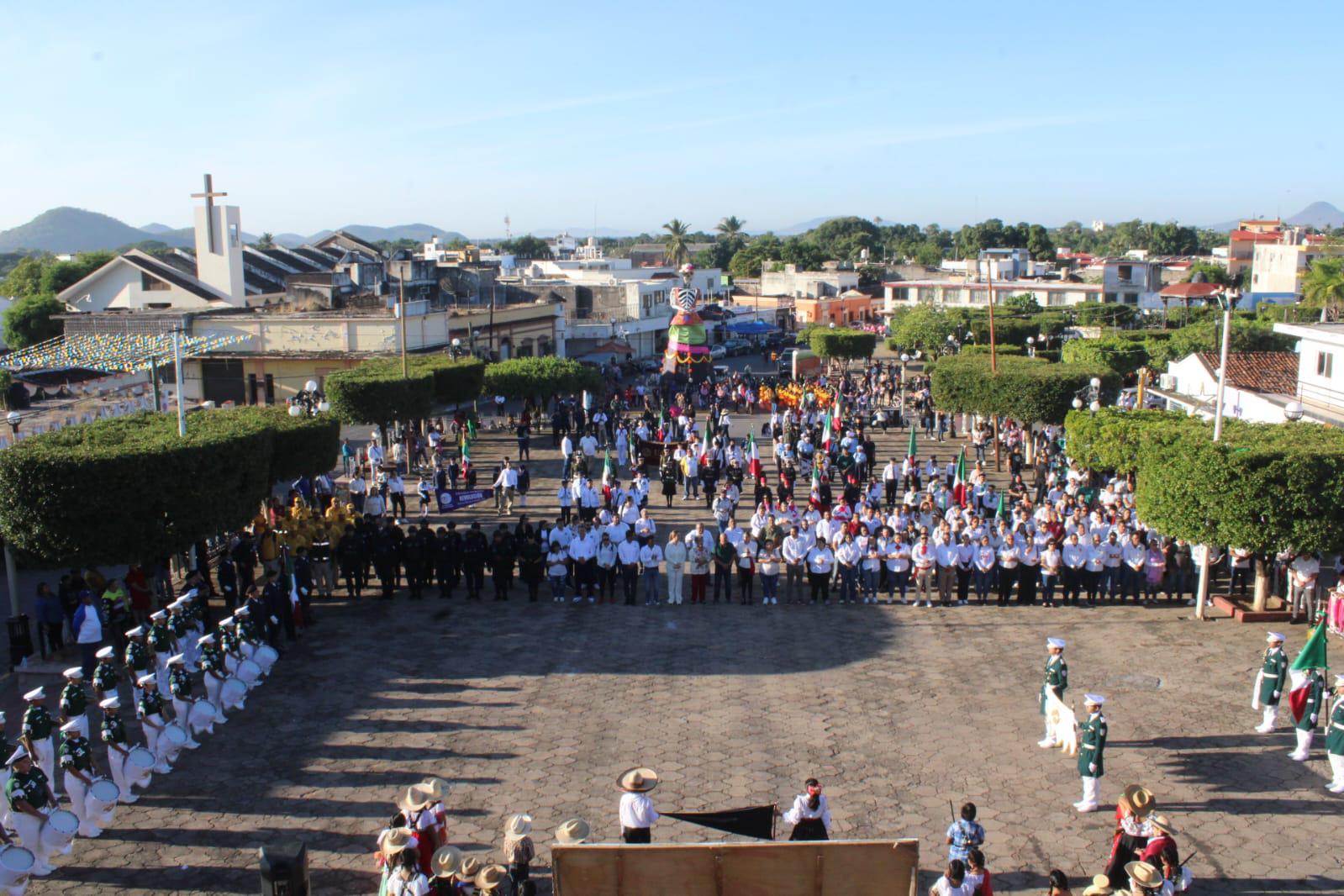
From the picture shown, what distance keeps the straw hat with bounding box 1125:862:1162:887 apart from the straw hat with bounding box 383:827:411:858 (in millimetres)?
4982

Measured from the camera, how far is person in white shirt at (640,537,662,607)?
16.9 metres

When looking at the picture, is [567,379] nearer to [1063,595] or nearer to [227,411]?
[227,411]

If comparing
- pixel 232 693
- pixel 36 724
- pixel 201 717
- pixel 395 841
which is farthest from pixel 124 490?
pixel 395 841

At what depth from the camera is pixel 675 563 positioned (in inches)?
663

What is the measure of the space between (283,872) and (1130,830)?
21.1 feet

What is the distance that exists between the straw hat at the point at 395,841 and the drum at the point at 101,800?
352 centimetres

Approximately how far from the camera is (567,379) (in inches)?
1347

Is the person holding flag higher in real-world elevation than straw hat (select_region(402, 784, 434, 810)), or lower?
lower

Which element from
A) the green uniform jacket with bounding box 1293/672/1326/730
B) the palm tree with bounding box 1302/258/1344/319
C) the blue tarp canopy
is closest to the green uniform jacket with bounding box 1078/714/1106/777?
the green uniform jacket with bounding box 1293/672/1326/730

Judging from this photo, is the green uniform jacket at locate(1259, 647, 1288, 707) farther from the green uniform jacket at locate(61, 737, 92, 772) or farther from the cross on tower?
the cross on tower

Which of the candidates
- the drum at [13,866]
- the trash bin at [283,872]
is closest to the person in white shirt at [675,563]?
the trash bin at [283,872]

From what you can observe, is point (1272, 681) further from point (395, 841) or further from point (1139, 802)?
point (395, 841)

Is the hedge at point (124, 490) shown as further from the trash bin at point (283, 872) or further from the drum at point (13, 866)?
the trash bin at point (283, 872)

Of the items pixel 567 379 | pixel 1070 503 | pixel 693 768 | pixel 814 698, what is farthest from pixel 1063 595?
pixel 567 379
